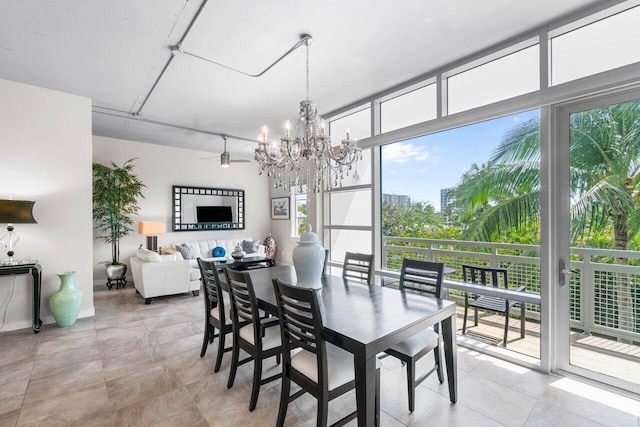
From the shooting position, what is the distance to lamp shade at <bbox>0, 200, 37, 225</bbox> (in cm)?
312

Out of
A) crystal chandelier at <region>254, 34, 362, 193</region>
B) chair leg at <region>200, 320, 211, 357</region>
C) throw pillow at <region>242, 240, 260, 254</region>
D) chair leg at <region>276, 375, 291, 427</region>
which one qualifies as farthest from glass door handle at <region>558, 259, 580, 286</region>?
throw pillow at <region>242, 240, 260, 254</region>

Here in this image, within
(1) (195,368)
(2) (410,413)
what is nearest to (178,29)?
(1) (195,368)

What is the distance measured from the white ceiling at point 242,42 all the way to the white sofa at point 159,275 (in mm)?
2411

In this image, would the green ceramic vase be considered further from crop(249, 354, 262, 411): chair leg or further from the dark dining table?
crop(249, 354, 262, 411): chair leg

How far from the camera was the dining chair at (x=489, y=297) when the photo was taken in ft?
9.92

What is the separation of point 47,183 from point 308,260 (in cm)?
366

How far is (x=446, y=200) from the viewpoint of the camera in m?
4.05

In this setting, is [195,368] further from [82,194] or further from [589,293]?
[589,293]

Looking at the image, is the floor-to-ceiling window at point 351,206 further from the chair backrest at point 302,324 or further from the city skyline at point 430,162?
the chair backrest at point 302,324

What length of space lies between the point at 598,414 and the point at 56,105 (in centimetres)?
616

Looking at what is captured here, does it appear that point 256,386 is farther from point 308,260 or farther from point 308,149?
point 308,149

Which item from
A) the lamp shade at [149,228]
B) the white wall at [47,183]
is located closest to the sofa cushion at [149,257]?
the white wall at [47,183]

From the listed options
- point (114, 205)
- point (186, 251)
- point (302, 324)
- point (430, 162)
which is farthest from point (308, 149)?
point (114, 205)

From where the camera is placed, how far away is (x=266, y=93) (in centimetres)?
383
